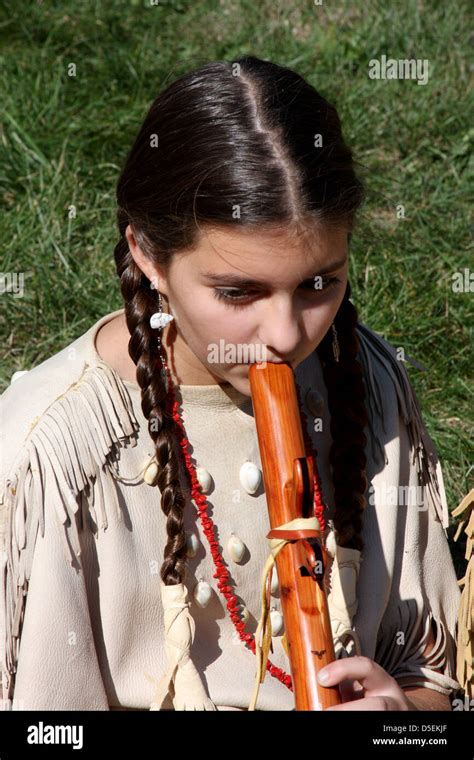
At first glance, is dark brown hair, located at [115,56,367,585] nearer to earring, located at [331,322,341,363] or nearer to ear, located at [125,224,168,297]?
ear, located at [125,224,168,297]

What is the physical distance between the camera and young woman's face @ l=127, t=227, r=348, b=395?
1.89 metres

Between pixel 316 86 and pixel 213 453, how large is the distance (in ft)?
7.80

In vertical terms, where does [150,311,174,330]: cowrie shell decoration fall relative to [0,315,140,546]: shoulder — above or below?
above

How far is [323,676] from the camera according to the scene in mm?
1857

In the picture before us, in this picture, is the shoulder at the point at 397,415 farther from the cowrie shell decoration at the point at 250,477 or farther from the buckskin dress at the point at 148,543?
the cowrie shell decoration at the point at 250,477

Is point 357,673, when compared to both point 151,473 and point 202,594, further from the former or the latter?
point 151,473

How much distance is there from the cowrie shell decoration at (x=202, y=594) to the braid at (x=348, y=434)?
284 mm

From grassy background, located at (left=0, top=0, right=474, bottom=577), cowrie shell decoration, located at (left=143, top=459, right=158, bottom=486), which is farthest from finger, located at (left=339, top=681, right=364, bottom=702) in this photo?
grassy background, located at (left=0, top=0, right=474, bottom=577)

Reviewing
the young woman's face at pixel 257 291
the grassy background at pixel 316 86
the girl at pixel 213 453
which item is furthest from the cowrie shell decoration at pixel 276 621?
the grassy background at pixel 316 86

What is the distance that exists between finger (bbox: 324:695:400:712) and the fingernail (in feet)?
0.14

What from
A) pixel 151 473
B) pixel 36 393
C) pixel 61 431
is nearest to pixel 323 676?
pixel 151 473

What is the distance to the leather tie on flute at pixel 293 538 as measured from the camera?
1.88m

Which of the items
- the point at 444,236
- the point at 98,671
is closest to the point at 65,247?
the point at 444,236
